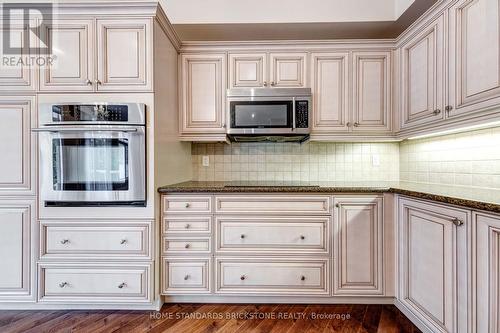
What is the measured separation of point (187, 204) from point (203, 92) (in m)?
1.04

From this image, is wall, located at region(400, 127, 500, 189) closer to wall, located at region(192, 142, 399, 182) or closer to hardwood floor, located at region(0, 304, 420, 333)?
wall, located at region(192, 142, 399, 182)

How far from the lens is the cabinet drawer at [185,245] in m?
2.10

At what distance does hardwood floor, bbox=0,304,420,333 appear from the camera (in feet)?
6.03

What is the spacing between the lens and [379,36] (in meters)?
2.46

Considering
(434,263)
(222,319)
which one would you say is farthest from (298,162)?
(222,319)

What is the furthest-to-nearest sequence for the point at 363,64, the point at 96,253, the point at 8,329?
the point at 363,64, the point at 96,253, the point at 8,329

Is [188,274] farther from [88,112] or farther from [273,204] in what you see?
[88,112]

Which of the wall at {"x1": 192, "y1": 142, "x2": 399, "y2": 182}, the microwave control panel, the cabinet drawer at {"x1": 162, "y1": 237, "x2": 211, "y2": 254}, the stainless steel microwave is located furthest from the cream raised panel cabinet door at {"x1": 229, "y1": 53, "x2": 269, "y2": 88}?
the cabinet drawer at {"x1": 162, "y1": 237, "x2": 211, "y2": 254}

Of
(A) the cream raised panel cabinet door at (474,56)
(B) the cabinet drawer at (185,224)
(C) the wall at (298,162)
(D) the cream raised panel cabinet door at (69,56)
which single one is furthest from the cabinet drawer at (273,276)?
(D) the cream raised panel cabinet door at (69,56)

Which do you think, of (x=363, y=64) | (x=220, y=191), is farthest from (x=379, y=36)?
(x=220, y=191)

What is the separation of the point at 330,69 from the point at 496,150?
133 cm

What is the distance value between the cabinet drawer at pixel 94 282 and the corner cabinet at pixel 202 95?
3.96ft

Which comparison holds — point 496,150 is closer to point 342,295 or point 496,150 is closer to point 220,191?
point 342,295

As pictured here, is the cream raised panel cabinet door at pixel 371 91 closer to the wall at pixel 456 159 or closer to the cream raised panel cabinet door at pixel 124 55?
the wall at pixel 456 159
